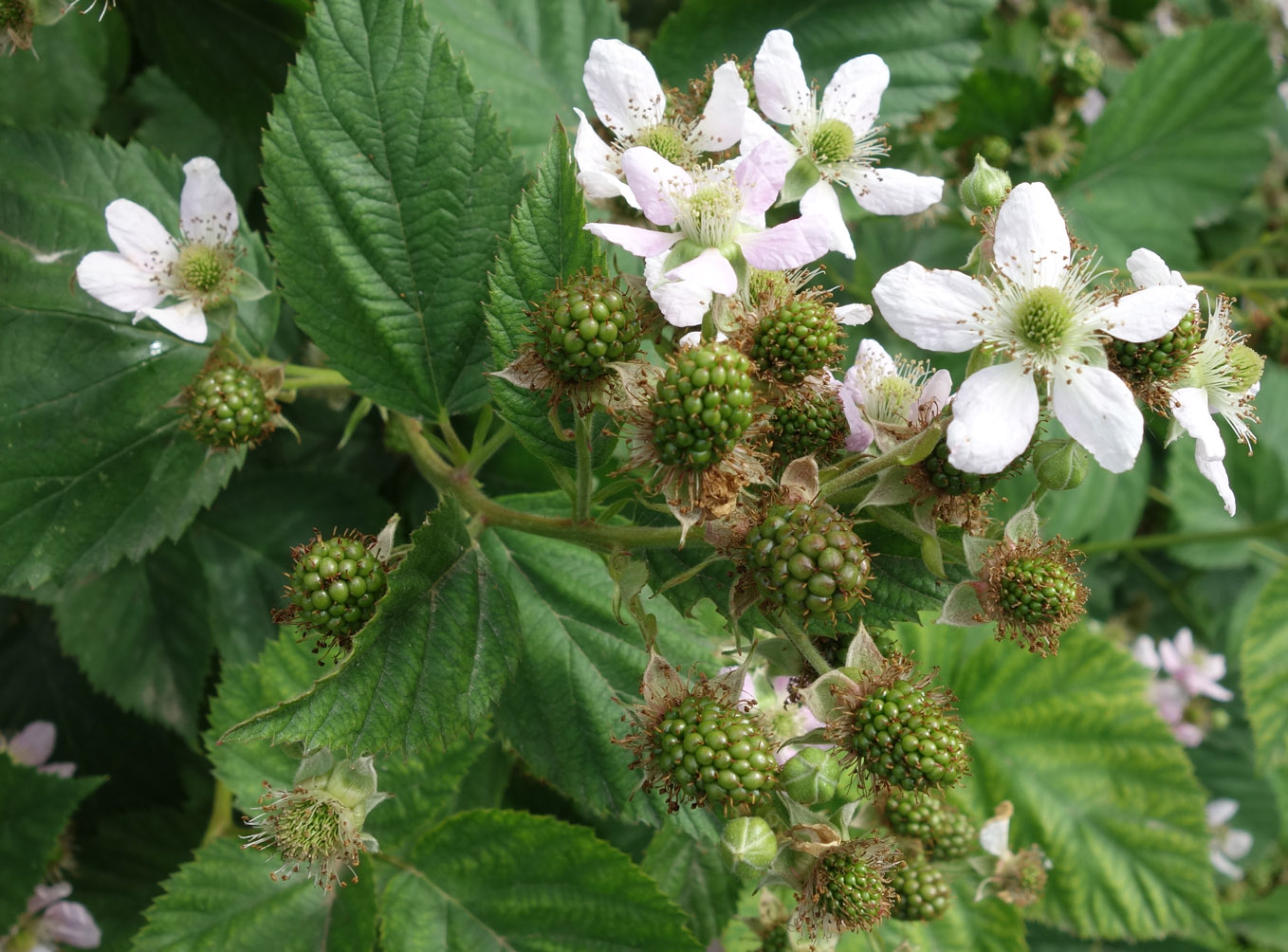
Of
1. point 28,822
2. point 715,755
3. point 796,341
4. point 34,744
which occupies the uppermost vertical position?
point 796,341

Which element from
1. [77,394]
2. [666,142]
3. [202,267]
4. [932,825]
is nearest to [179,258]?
[202,267]

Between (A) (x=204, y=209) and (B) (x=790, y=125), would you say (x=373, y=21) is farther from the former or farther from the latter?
(B) (x=790, y=125)

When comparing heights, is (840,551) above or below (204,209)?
below

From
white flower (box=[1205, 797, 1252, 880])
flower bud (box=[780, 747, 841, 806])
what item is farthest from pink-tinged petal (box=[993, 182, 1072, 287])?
white flower (box=[1205, 797, 1252, 880])

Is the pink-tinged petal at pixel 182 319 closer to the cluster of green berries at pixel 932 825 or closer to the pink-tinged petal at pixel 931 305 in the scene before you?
the pink-tinged petal at pixel 931 305

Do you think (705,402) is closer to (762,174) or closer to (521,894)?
(762,174)

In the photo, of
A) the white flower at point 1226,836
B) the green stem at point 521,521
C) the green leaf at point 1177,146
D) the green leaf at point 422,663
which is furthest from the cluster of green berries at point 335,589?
the white flower at point 1226,836

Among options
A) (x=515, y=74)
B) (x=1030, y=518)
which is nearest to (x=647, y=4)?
(x=515, y=74)
